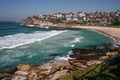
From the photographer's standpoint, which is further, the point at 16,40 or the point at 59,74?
the point at 16,40

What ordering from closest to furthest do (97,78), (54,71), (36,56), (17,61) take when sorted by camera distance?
(97,78) → (54,71) → (17,61) → (36,56)

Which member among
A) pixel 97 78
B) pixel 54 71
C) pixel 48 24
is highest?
pixel 97 78

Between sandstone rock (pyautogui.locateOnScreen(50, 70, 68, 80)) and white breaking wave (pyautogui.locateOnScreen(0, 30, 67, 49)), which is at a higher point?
sandstone rock (pyautogui.locateOnScreen(50, 70, 68, 80))

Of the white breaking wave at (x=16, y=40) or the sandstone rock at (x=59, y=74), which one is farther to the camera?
the white breaking wave at (x=16, y=40)

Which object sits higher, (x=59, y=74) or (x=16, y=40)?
(x=59, y=74)

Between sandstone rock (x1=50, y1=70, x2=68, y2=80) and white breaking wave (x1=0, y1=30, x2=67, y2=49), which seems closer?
sandstone rock (x1=50, y1=70, x2=68, y2=80)

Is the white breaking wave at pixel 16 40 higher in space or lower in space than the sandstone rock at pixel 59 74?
lower

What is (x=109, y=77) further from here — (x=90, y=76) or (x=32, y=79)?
(x=32, y=79)

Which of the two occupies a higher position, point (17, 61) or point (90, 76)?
point (90, 76)

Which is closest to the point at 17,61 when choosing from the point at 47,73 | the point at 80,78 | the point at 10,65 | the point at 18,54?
the point at 10,65

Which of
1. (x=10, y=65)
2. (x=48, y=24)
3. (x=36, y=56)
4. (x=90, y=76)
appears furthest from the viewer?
(x=48, y=24)

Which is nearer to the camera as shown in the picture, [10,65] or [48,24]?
[10,65]
